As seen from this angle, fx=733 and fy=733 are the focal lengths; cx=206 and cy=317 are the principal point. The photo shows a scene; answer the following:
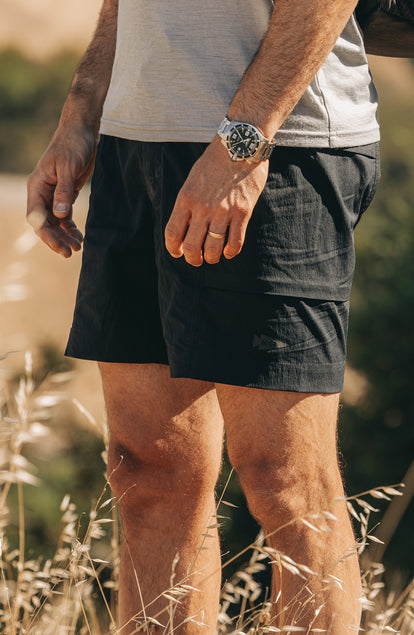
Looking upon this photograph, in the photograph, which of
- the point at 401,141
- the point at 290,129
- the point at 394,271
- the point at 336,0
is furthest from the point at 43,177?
the point at 401,141

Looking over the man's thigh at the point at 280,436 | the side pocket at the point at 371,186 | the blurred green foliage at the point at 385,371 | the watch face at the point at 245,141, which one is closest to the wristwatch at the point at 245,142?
the watch face at the point at 245,141

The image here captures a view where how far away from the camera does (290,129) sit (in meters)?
1.24

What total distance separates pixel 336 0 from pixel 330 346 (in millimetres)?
562

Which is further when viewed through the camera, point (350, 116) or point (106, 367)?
point (106, 367)

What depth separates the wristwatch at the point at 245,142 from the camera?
1155 millimetres

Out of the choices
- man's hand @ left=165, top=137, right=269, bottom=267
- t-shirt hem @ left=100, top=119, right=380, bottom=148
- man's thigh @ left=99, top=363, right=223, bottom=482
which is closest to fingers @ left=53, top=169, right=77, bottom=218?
t-shirt hem @ left=100, top=119, right=380, bottom=148

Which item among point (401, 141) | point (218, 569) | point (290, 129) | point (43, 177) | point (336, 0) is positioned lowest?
point (401, 141)

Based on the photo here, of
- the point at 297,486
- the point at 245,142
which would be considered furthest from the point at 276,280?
the point at 297,486

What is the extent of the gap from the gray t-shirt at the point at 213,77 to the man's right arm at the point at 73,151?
1.00ft

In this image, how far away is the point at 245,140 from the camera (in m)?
1.15

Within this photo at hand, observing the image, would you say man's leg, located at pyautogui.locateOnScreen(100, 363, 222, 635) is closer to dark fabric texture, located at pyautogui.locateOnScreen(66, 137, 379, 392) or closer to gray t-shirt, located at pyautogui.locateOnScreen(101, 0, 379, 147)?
dark fabric texture, located at pyautogui.locateOnScreen(66, 137, 379, 392)

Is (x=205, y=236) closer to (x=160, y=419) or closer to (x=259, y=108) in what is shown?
(x=259, y=108)

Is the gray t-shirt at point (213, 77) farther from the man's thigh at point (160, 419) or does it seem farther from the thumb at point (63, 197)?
the man's thigh at point (160, 419)

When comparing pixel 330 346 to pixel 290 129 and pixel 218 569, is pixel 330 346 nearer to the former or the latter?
pixel 290 129
